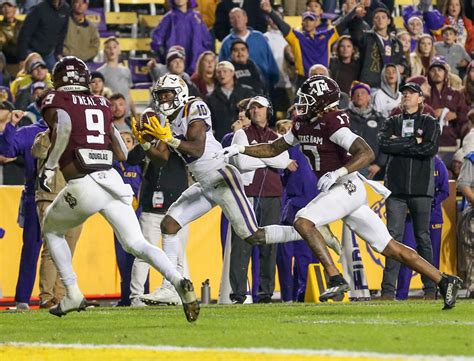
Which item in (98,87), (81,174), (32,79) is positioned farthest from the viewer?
(32,79)

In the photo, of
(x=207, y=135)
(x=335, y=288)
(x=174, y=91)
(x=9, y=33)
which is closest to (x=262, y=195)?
(x=207, y=135)

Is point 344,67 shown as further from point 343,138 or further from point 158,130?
point 158,130

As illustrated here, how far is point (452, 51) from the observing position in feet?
63.0

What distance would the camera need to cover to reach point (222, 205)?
Answer: 12.0m

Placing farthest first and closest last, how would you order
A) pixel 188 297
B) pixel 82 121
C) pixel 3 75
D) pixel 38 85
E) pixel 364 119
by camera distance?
pixel 3 75
pixel 364 119
pixel 38 85
pixel 82 121
pixel 188 297

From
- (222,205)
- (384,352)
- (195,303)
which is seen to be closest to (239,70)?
(222,205)

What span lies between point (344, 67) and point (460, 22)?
3398 mm

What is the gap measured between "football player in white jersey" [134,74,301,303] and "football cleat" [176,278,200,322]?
246cm

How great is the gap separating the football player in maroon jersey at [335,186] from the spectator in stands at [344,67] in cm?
637

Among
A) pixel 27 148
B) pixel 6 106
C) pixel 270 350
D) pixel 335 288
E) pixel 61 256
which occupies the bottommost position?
pixel 335 288

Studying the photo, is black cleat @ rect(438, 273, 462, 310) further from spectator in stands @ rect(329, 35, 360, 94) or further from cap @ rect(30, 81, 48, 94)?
spectator in stands @ rect(329, 35, 360, 94)

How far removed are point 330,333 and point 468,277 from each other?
6.20 m

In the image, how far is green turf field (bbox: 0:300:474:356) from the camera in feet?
26.1

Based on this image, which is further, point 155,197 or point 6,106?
point 6,106
